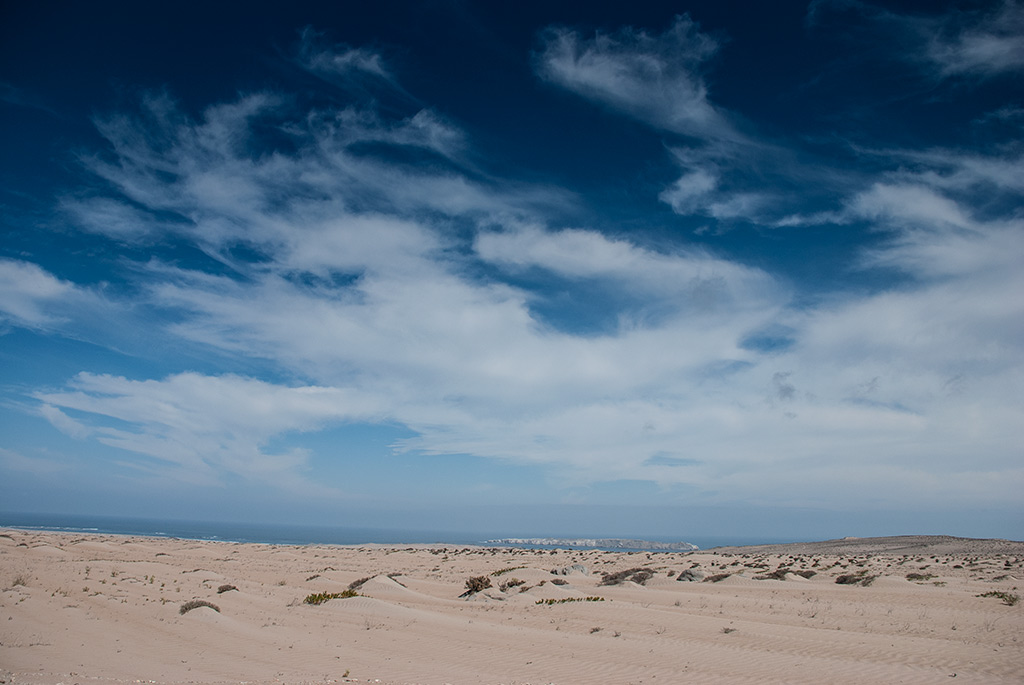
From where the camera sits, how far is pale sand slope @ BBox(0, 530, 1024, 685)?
1246 centimetres

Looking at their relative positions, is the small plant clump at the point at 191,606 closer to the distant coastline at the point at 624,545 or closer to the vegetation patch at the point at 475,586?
the vegetation patch at the point at 475,586

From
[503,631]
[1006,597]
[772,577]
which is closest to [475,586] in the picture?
[503,631]

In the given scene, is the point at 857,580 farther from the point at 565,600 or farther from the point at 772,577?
the point at 565,600

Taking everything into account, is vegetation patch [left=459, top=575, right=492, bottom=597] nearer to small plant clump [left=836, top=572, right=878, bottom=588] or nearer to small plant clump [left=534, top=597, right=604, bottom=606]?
small plant clump [left=534, top=597, right=604, bottom=606]

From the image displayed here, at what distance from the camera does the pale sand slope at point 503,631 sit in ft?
40.9

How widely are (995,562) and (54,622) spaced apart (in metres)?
56.7

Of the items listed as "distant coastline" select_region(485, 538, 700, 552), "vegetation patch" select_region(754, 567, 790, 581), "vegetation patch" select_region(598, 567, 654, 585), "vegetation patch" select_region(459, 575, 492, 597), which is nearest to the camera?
"vegetation patch" select_region(459, 575, 492, 597)

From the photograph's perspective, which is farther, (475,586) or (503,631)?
(475,586)

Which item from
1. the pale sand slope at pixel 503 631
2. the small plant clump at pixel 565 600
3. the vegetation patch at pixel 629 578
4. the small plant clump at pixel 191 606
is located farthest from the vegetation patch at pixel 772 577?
the small plant clump at pixel 191 606

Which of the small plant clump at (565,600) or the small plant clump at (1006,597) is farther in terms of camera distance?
the small plant clump at (565,600)

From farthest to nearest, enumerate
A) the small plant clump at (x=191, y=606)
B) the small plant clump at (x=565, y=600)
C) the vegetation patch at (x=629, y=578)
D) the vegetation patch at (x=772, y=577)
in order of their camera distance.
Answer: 1. the vegetation patch at (x=772, y=577)
2. the vegetation patch at (x=629, y=578)
3. the small plant clump at (x=565, y=600)
4. the small plant clump at (x=191, y=606)

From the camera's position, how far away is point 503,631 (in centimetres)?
1802

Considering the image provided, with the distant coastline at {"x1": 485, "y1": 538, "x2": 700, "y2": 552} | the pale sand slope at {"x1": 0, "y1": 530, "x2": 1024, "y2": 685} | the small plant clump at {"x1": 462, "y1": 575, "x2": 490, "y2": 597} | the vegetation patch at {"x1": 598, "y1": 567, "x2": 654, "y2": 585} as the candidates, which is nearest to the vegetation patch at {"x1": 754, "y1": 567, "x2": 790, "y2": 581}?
the pale sand slope at {"x1": 0, "y1": 530, "x2": 1024, "y2": 685}

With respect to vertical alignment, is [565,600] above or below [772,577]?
above
